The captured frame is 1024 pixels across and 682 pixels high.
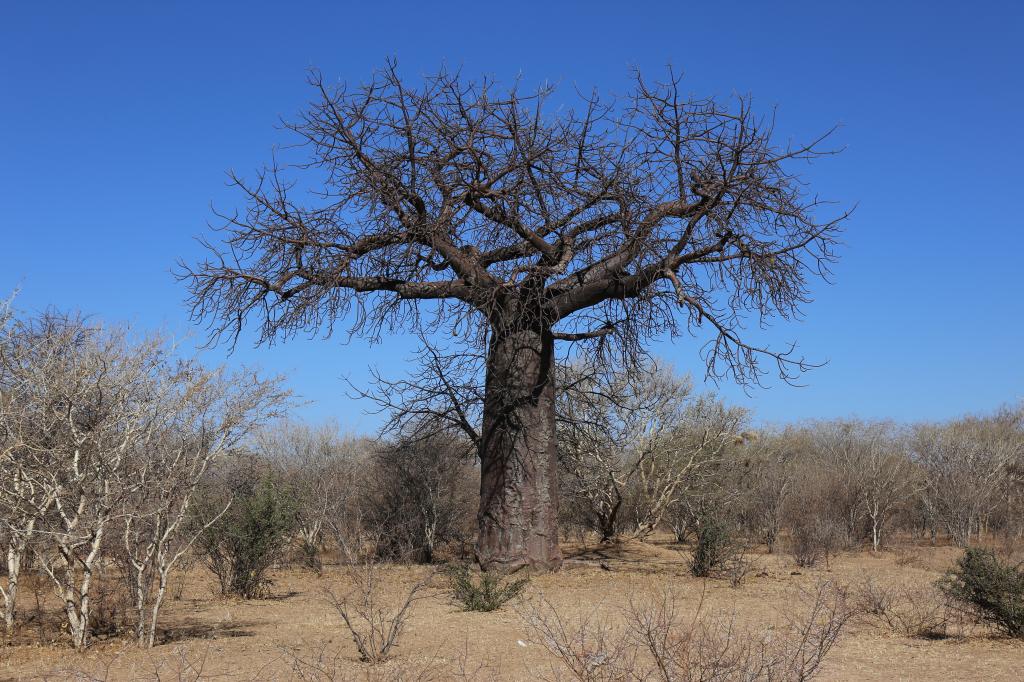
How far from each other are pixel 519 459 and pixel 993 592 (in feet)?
18.9

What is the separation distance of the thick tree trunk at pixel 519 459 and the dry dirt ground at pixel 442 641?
2.14ft

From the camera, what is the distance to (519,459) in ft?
38.4

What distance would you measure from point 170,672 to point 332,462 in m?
12.0

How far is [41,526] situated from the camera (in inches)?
283

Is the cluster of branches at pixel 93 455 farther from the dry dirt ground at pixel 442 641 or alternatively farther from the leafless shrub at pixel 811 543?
the leafless shrub at pixel 811 543

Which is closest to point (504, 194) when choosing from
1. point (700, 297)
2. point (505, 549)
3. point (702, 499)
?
point (700, 297)

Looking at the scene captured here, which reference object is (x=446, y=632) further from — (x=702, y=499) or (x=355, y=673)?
(x=702, y=499)

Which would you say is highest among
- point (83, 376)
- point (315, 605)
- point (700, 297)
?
point (700, 297)

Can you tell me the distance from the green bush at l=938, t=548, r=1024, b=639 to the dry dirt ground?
18cm

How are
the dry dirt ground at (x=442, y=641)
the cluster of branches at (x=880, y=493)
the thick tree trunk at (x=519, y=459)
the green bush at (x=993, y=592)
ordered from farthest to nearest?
the cluster of branches at (x=880, y=493) → the thick tree trunk at (x=519, y=459) → the green bush at (x=993, y=592) → the dry dirt ground at (x=442, y=641)

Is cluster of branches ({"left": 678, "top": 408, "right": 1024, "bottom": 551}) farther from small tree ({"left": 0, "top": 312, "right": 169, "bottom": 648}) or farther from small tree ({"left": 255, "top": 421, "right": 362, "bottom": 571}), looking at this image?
small tree ({"left": 0, "top": 312, "right": 169, "bottom": 648})

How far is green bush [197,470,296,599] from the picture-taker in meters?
10.9

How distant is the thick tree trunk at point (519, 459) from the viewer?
459 inches

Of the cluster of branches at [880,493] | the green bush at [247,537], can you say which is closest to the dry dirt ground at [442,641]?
the green bush at [247,537]
